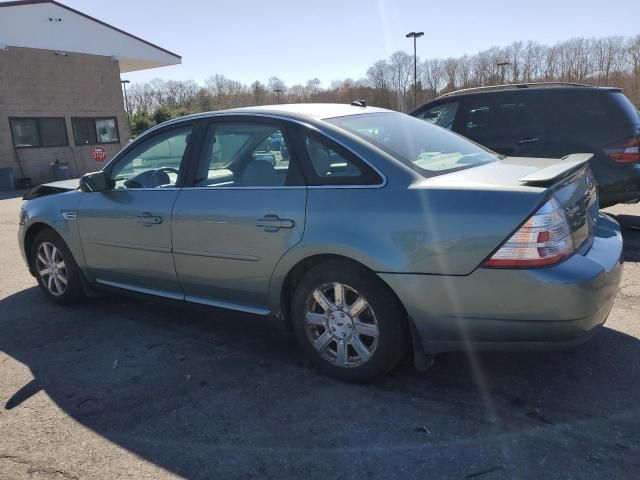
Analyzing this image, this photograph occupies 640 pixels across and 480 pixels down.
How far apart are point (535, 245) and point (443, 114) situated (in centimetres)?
521

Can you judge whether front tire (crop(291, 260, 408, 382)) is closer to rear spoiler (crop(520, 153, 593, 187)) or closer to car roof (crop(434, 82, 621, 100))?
rear spoiler (crop(520, 153, 593, 187))

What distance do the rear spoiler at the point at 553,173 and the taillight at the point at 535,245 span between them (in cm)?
12

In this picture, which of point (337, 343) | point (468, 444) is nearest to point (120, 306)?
point (337, 343)

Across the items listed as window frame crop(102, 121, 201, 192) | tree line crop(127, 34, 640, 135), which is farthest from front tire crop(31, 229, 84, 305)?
tree line crop(127, 34, 640, 135)

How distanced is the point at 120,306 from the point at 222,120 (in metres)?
2.15

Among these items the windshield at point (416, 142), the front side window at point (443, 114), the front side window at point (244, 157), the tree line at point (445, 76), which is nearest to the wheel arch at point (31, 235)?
the front side window at point (244, 157)

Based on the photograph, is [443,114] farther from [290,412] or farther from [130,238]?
[290,412]

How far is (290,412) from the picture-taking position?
3000 mm

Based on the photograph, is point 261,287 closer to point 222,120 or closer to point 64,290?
point 222,120

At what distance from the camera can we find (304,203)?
3.19 m

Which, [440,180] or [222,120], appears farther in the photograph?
[222,120]

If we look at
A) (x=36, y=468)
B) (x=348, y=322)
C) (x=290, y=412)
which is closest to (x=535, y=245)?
(x=348, y=322)

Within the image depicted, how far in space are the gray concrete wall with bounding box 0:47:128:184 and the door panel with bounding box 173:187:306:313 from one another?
18.4 metres

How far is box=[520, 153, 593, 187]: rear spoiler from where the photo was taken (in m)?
2.70
